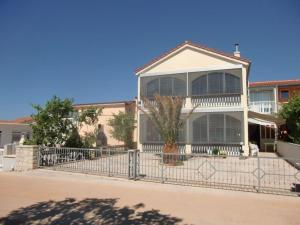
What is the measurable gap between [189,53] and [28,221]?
19.8 metres

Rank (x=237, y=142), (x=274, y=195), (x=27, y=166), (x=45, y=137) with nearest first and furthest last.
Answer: (x=274, y=195) < (x=27, y=166) < (x=45, y=137) < (x=237, y=142)

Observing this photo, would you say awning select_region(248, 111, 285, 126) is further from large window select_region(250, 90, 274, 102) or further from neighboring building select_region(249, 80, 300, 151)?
large window select_region(250, 90, 274, 102)

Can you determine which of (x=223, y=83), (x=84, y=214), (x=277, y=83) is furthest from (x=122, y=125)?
(x=277, y=83)

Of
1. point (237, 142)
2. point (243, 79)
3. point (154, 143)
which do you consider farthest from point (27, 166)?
point (243, 79)

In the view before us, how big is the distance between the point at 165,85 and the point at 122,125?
574 cm

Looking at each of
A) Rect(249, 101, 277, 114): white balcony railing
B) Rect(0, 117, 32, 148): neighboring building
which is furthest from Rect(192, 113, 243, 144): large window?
Rect(0, 117, 32, 148): neighboring building

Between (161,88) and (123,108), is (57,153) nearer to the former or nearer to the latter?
(161,88)

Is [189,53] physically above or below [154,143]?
above

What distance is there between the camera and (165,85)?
931 inches

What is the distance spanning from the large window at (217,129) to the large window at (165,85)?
10.0 feet

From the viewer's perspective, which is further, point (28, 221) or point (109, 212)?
point (109, 212)

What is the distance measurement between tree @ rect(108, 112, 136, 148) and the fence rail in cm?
965

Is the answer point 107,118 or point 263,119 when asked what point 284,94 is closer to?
point 263,119

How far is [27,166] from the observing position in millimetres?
14703
